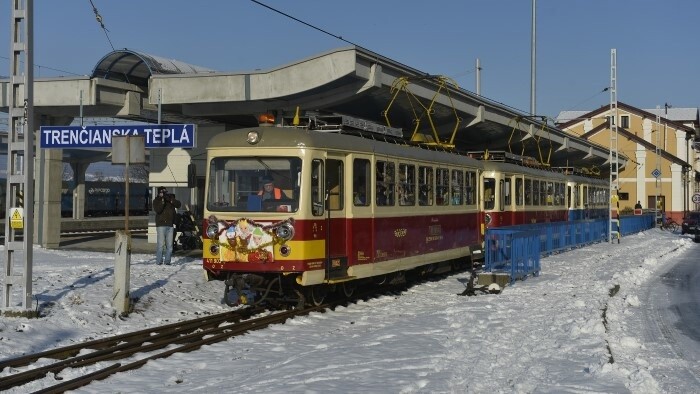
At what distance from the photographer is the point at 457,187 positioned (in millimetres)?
18234

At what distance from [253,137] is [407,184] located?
149 inches

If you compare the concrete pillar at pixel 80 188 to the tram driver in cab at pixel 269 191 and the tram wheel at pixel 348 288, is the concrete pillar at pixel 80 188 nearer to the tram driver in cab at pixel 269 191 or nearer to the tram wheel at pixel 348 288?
the tram wheel at pixel 348 288

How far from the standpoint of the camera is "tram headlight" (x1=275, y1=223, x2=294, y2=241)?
40.1 ft

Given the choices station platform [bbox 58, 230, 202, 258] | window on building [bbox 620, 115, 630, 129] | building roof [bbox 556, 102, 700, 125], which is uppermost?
building roof [bbox 556, 102, 700, 125]

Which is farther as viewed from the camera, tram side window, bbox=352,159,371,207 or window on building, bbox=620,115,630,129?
window on building, bbox=620,115,630,129

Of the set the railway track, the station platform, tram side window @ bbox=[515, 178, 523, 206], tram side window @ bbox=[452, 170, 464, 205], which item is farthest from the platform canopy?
the railway track

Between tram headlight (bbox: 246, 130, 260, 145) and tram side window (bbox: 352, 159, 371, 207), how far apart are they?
5.48ft

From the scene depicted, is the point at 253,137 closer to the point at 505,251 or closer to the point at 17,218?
the point at 17,218

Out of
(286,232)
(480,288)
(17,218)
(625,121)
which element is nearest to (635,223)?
(480,288)

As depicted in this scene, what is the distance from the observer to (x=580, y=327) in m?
10.8

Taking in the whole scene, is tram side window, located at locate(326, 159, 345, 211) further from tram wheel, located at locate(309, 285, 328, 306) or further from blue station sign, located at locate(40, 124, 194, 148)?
blue station sign, located at locate(40, 124, 194, 148)

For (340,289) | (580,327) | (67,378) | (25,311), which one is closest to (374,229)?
(340,289)

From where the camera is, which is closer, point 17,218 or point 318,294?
point 17,218

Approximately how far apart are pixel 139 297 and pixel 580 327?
7.20m
